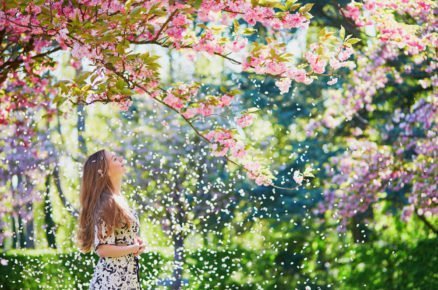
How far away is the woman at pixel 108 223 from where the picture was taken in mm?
3725

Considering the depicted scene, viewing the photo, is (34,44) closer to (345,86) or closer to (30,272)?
(30,272)

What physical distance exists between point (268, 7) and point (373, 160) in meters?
5.32

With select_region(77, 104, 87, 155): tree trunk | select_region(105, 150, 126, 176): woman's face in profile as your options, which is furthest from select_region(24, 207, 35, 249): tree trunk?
select_region(105, 150, 126, 176): woman's face in profile

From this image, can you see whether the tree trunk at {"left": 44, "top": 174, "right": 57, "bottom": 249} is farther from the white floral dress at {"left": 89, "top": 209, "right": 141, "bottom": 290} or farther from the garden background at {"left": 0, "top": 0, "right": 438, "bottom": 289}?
the white floral dress at {"left": 89, "top": 209, "right": 141, "bottom": 290}

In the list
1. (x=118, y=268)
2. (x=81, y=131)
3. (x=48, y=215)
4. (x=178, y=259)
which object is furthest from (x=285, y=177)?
(x=118, y=268)

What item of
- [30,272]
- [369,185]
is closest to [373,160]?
[369,185]

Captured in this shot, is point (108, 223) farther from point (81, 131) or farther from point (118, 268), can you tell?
point (81, 131)

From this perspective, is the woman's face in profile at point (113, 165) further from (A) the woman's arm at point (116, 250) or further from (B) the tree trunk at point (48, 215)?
(B) the tree trunk at point (48, 215)

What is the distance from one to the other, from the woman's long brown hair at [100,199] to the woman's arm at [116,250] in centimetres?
9

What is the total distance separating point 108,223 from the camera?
146 inches

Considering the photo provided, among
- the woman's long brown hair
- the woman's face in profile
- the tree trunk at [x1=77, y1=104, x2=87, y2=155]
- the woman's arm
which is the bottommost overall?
the woman's arm

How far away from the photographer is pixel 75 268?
8977 mm

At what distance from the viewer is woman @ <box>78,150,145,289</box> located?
3725 millimetres

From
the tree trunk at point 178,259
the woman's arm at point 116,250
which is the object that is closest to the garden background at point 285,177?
the tree trunk at point 178,259
